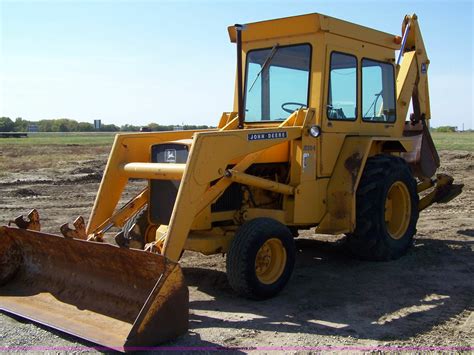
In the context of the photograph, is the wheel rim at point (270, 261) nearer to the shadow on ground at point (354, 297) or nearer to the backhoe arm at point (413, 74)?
the shadow on ground at point (354, 297)

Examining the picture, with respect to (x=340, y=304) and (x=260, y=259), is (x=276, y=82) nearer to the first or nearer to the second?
(x=260, y=259)

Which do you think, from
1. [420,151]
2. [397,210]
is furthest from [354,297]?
[420,151]

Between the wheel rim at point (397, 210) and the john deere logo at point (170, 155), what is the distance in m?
2.89

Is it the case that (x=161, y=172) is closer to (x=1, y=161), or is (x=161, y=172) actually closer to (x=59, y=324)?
(x=59, y=324)

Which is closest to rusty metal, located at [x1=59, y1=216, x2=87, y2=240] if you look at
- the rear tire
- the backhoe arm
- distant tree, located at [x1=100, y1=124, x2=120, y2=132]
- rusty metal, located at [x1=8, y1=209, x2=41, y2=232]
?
rusty metal, located at [x1=8, y1=209, x2=41, y2=232]

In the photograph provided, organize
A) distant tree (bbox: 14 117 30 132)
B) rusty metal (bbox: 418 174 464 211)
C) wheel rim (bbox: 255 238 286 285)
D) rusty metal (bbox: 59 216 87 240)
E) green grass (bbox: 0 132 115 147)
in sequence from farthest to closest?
distant tree (bbox: 14 117 30 132) → green grass (bbox: 0 132 115 147) → rusty metal (bbox: 418 174 464 211) → wheel rim (bbox: 255 238 286 285) → rusty metal (bbox: 59 216 87 240)

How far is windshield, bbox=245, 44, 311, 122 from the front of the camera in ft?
21.3

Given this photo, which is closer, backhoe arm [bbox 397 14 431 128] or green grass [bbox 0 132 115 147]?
backhoe arm [bbox 397 14 431 128]

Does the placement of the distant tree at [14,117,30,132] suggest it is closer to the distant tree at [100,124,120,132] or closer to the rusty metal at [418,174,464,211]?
the distant tree at [100,124,120,132]

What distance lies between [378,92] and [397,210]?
155cm

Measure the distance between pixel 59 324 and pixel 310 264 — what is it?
10.9 ft

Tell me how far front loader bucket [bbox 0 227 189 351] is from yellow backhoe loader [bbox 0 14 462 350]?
13 mm

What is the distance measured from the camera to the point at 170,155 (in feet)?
19.5

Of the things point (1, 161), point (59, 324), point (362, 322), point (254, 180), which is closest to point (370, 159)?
point (254, 180)
